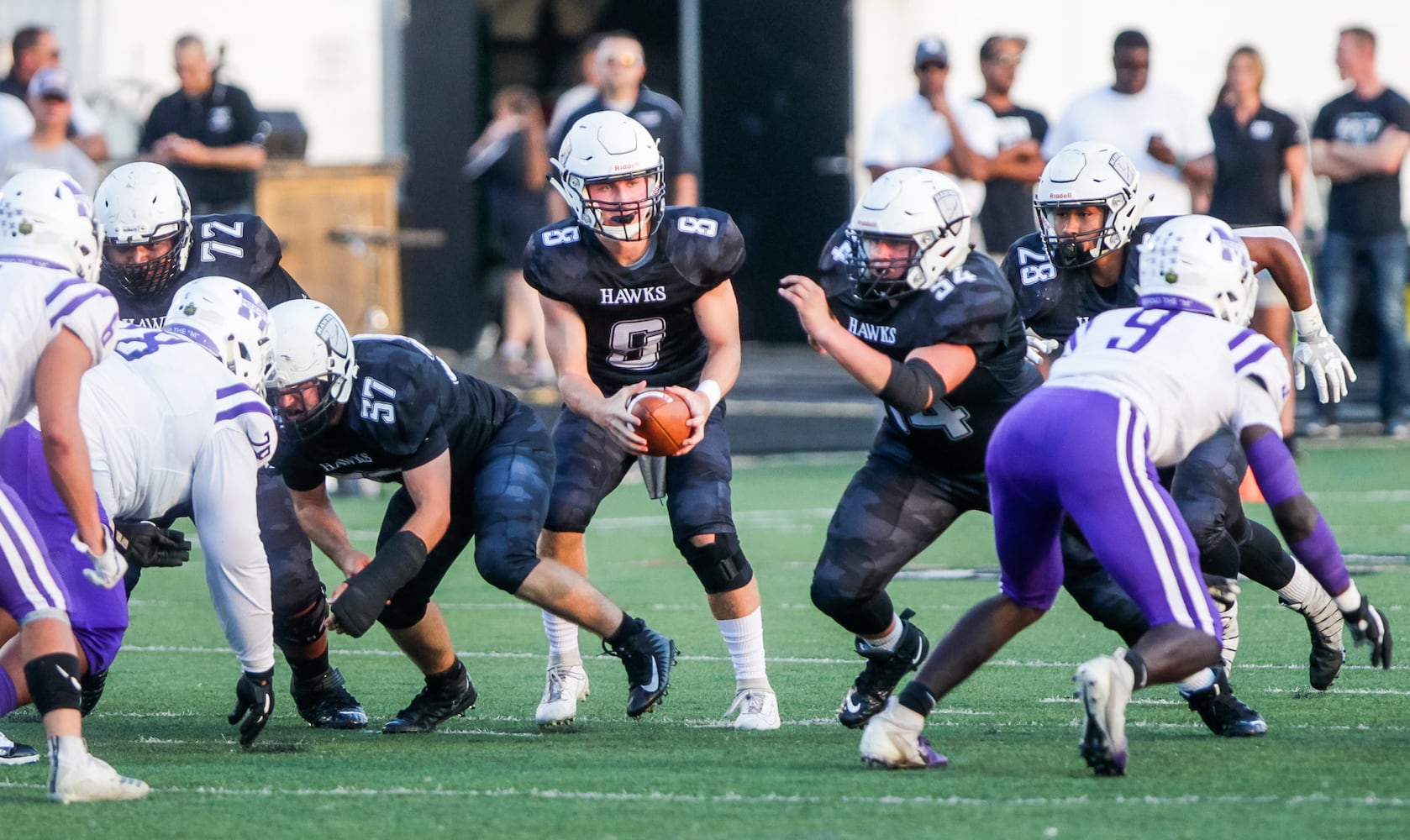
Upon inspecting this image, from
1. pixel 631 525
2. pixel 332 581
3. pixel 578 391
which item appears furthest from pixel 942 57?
pixel 578 391

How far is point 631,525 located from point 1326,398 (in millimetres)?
4508

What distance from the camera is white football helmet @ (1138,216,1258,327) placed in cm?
517

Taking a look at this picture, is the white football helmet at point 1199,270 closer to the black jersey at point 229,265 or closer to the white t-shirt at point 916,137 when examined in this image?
the black jersey at point 229,265

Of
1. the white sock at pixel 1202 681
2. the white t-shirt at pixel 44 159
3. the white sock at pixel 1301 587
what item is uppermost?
the white t-shirt at pixel 44 159

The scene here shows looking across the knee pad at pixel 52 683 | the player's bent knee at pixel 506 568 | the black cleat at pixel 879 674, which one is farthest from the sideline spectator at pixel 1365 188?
the knee pad at pixel 52 683

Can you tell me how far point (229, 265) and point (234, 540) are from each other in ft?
5.79

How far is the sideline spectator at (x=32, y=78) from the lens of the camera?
1183 centimetres

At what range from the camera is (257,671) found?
17.6 feet

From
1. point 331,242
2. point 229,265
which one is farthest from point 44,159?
point 229,265

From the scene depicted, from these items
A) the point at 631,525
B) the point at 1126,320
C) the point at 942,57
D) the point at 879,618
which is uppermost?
the point at 942,57

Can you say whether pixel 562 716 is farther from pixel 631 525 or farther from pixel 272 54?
pixel 272 54

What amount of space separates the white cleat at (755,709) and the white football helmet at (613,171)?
4.53 feet

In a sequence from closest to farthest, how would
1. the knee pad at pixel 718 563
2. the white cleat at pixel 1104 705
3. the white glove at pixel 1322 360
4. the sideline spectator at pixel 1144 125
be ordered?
the white cleat at pixel 1104 705 < the knee pad at pixel 718 563 < the white glove at pixel 1322 360 < the sideline spectator at pixel 1144 125

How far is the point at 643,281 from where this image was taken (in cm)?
622
